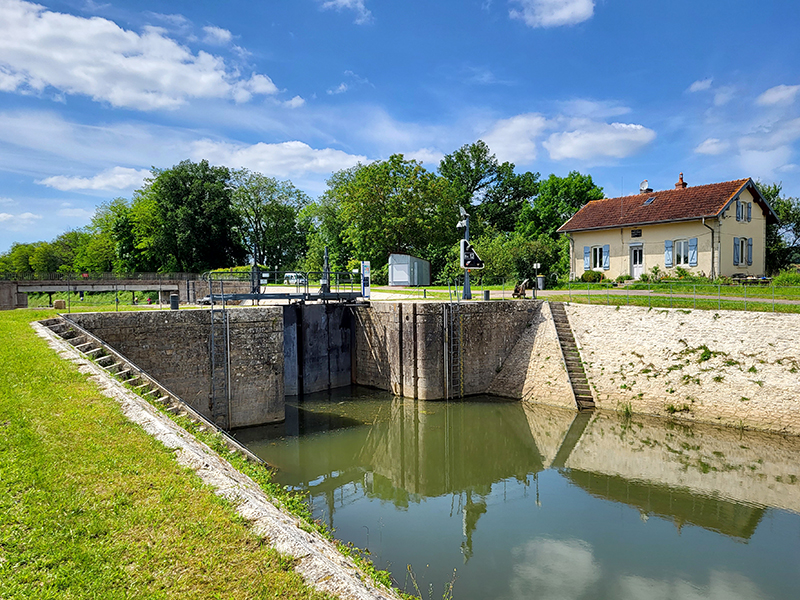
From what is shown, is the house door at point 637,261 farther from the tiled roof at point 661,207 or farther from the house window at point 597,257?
the house window at point 597,257

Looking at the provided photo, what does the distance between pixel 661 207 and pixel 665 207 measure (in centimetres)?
23

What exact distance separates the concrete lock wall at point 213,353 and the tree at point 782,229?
34534 mm

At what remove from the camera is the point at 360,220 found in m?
36.8

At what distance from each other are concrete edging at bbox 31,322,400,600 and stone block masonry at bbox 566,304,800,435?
1408 centimetres

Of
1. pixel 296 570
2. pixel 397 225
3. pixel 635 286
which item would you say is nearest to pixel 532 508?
pixel 296 570

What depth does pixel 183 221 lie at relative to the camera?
46312mm

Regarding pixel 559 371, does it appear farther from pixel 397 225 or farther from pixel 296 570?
pixel 397 225

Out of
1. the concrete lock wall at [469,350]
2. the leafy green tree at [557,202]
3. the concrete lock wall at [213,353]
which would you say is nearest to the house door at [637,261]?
the concrete lock wall at [469,350]

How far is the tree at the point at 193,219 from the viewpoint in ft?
153

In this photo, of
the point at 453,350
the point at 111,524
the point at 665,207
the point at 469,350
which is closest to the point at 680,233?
the point at 665,207

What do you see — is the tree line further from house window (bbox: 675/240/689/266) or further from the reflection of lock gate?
the reflection of lock gate

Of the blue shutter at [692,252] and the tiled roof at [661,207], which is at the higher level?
the tiled roof at [661,207]

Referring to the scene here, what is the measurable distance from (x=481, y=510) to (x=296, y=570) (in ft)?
24.3

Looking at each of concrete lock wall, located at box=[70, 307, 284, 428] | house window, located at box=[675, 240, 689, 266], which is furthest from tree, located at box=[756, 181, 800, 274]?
concrete lock wall, located at box=[70, 307, 284, 428]
